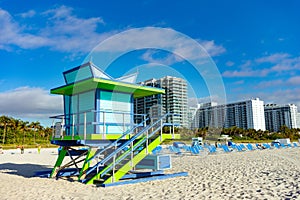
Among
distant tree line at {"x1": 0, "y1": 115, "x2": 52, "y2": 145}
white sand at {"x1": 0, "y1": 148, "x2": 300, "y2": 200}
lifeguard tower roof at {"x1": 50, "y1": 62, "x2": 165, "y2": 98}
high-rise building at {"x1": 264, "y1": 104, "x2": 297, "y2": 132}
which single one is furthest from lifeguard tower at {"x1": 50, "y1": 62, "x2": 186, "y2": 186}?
high-rise building at {"x1": 264, "y1": 104, "x2": 297, "y2": 132}

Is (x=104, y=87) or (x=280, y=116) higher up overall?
(x=280, y=116)

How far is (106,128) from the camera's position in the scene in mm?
11633

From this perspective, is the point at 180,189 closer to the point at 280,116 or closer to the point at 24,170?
the point at 24,170

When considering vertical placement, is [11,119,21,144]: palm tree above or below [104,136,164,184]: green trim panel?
above

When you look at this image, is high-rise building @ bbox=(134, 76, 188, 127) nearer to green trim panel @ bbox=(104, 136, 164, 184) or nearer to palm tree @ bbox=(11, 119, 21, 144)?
green trim panel @ bbox=(104, 136, 164, 184)

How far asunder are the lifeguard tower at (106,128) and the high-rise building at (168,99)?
1073mm

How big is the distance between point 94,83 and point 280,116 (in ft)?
386

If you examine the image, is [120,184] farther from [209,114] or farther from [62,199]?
[209,114]

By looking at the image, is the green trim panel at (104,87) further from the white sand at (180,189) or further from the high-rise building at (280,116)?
the high-rise building at (280,116)

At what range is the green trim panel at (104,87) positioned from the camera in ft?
37.5

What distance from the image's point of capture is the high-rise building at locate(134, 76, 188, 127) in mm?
14180

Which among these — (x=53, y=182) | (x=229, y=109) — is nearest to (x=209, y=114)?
(x=53, y=182)

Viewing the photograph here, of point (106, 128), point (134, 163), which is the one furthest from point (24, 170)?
point (134, 163)

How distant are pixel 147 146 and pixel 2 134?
5606 centimetres
